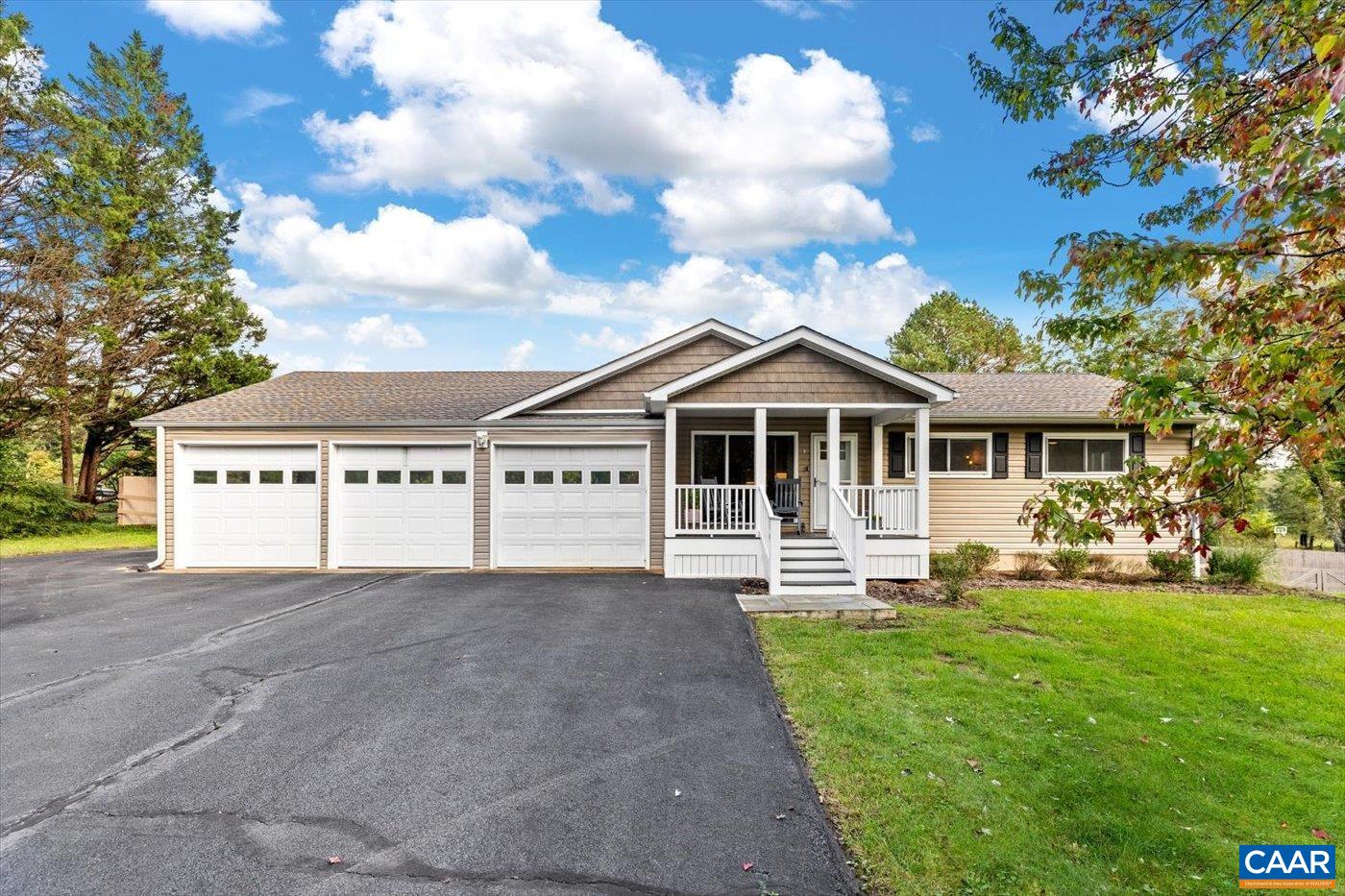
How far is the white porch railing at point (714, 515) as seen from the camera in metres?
10.8

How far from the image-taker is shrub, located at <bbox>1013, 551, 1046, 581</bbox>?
11.7 metres

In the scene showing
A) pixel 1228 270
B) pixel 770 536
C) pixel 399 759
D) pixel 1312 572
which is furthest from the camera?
pixel 1312 572

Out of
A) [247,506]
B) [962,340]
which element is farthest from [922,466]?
[962,340]

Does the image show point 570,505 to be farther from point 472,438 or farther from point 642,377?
point 642,377

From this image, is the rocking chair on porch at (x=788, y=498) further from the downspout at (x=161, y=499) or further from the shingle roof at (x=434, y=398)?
the downspout at (x=161, y=499)

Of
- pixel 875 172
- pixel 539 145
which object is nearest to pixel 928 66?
pixel 875 172

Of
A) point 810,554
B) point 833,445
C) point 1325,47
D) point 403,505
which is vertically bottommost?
point 810,554

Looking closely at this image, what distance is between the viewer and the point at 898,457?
12773 millimetres

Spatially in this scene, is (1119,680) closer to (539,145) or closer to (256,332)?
(539,145)

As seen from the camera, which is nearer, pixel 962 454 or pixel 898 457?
pixel 962 454

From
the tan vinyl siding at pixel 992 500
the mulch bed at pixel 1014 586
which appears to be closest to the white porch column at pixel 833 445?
the mulch bed at pixel 1014 586

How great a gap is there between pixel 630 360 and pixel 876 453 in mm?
5359

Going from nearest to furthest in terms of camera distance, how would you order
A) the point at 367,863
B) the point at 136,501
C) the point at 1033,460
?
the point at 367,863 < the point at 1033,460 < the point at 136,501

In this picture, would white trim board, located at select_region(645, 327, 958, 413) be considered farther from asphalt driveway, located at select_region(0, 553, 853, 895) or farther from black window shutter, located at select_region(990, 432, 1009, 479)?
asphalt driveway, located at select_region(0, 553, 853, 895)
